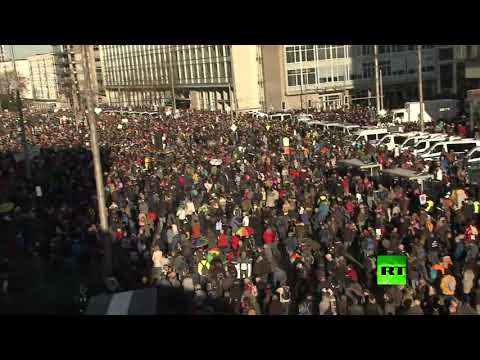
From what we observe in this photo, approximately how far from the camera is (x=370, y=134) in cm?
2828

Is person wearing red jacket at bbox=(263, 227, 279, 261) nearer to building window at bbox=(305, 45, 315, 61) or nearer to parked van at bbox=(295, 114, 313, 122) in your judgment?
parked van at bbox=(295, 114, 313, 122)

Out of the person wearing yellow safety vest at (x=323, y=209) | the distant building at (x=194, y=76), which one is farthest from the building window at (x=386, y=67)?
the person wearing yellow safety vest at (x=323, y=209)

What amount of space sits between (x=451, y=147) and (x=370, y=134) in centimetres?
615

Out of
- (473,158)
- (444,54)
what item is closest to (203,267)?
(473,158)

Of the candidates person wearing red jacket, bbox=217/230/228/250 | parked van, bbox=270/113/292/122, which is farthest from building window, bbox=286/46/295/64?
person wearing red jacket, bbox=217/230/228/250

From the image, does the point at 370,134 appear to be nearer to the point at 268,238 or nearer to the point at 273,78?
the point at 268,238

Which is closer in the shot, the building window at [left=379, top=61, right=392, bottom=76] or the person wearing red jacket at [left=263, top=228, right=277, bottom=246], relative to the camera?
the person wearing red jacket at [left=263, top=228, right=277, bottom=246]

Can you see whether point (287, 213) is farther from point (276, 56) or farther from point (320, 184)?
point (276, 56)

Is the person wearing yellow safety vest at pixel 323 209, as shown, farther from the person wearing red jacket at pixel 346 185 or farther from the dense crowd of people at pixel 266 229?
the person wearing red jacket at pixel 346 185

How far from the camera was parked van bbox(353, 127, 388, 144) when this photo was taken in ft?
92.0

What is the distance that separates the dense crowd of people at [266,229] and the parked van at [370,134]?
2.28 metres

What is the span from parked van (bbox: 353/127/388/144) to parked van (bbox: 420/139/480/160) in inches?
210

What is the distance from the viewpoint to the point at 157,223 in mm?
16344
